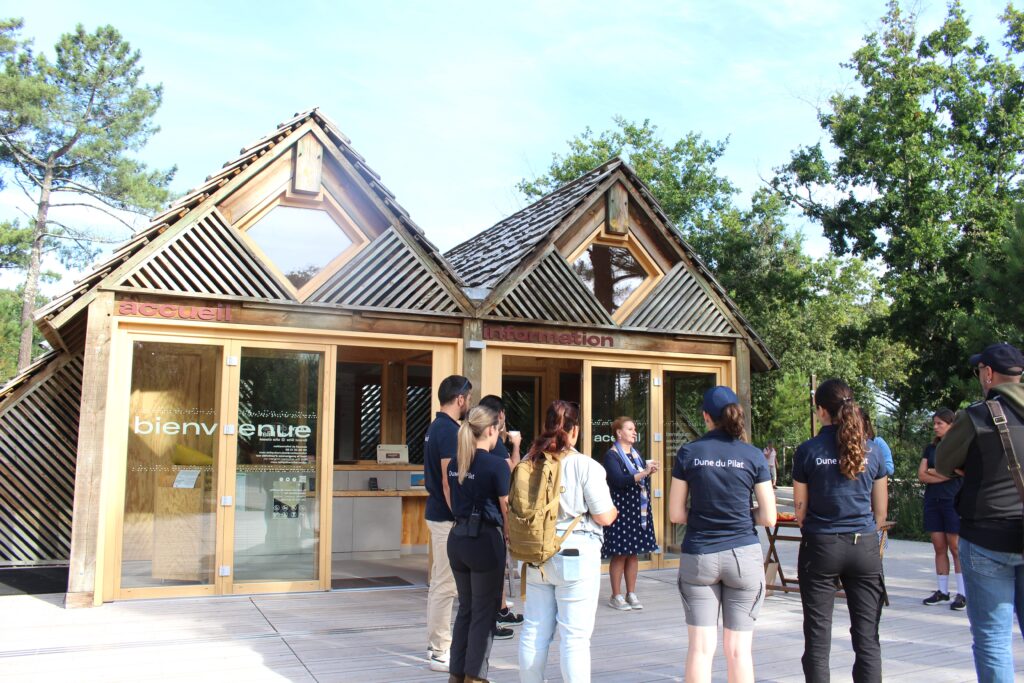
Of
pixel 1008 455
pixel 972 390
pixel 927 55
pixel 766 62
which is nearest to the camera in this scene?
pixel 1008 455

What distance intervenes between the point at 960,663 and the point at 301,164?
22.4 ft

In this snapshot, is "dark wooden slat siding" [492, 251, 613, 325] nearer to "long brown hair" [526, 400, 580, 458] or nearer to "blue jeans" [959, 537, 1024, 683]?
"long brown hair" [526, 400, 580, 458]

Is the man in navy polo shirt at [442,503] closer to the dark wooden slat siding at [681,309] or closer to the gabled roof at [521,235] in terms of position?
the gabled roof at [521,235]

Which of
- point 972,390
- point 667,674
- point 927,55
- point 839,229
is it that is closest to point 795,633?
point 667,674

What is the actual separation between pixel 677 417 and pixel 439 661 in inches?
205

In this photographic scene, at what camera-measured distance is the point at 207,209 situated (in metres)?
7.61

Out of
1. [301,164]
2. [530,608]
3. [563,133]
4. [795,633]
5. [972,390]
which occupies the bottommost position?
[795,633]

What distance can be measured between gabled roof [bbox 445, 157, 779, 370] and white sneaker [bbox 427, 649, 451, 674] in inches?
163

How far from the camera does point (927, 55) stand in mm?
19969

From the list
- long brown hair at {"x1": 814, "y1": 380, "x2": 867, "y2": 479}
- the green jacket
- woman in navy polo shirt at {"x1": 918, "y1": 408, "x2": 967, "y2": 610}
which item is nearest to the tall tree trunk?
woman in navy polo shirt at {"x1": 918, "y1": 408, "x2": 967, "y2": 610}

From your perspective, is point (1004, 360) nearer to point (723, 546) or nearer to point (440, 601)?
point (723, 546)

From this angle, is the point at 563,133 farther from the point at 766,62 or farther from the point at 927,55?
the point at 927,55

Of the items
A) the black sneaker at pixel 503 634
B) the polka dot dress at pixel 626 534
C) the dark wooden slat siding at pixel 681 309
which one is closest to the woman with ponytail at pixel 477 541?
the black sneaker at pixel 503 634

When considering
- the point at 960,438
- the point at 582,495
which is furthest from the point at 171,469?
the point at 960,438
